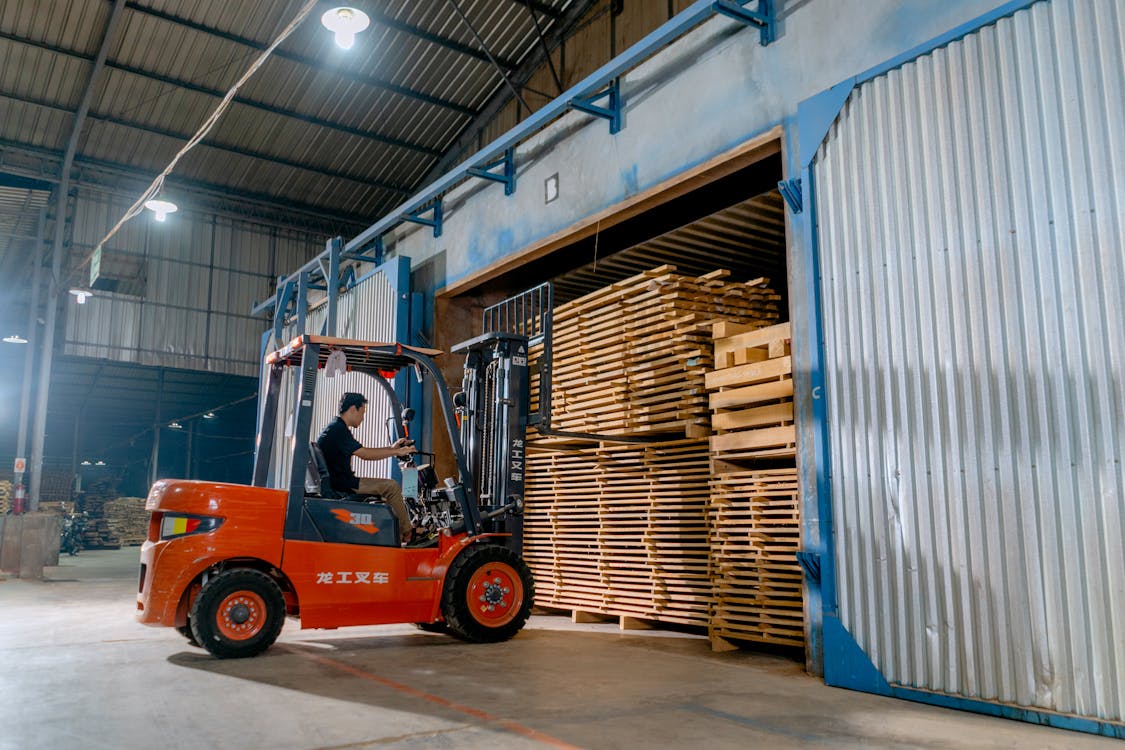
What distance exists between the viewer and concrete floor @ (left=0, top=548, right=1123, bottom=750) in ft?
12.9

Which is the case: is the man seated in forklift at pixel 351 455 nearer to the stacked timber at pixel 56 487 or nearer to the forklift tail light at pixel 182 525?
the forklift tail light at pixel 182 525

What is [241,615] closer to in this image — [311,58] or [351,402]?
[351,402]

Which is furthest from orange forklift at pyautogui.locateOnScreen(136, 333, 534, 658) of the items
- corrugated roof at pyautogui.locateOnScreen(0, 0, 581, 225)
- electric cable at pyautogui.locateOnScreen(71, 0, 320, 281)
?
corrugated roof at pyautogui.locateOnScreen(0, 0, 581, 225)

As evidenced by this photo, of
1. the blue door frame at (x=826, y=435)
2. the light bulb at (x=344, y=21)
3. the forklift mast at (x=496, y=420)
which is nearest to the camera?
the blue door frame at (x=826, y=435)

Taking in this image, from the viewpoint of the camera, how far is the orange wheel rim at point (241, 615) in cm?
611

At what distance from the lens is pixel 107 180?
754 inches

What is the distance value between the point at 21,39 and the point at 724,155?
14065mm

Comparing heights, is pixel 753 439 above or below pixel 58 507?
above

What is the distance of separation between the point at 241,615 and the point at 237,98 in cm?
1313

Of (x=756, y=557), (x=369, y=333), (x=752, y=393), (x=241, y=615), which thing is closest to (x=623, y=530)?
(x=756, y=557)

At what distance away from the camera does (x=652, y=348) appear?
786 cm

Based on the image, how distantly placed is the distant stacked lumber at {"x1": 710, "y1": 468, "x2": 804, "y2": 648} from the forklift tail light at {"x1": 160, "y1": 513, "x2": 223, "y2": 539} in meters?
3.93

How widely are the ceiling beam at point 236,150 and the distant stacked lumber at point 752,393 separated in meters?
14.1

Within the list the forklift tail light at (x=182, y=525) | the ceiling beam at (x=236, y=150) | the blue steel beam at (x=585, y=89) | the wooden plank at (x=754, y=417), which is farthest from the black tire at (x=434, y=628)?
the ceiling beam at (x=236, y=150)
